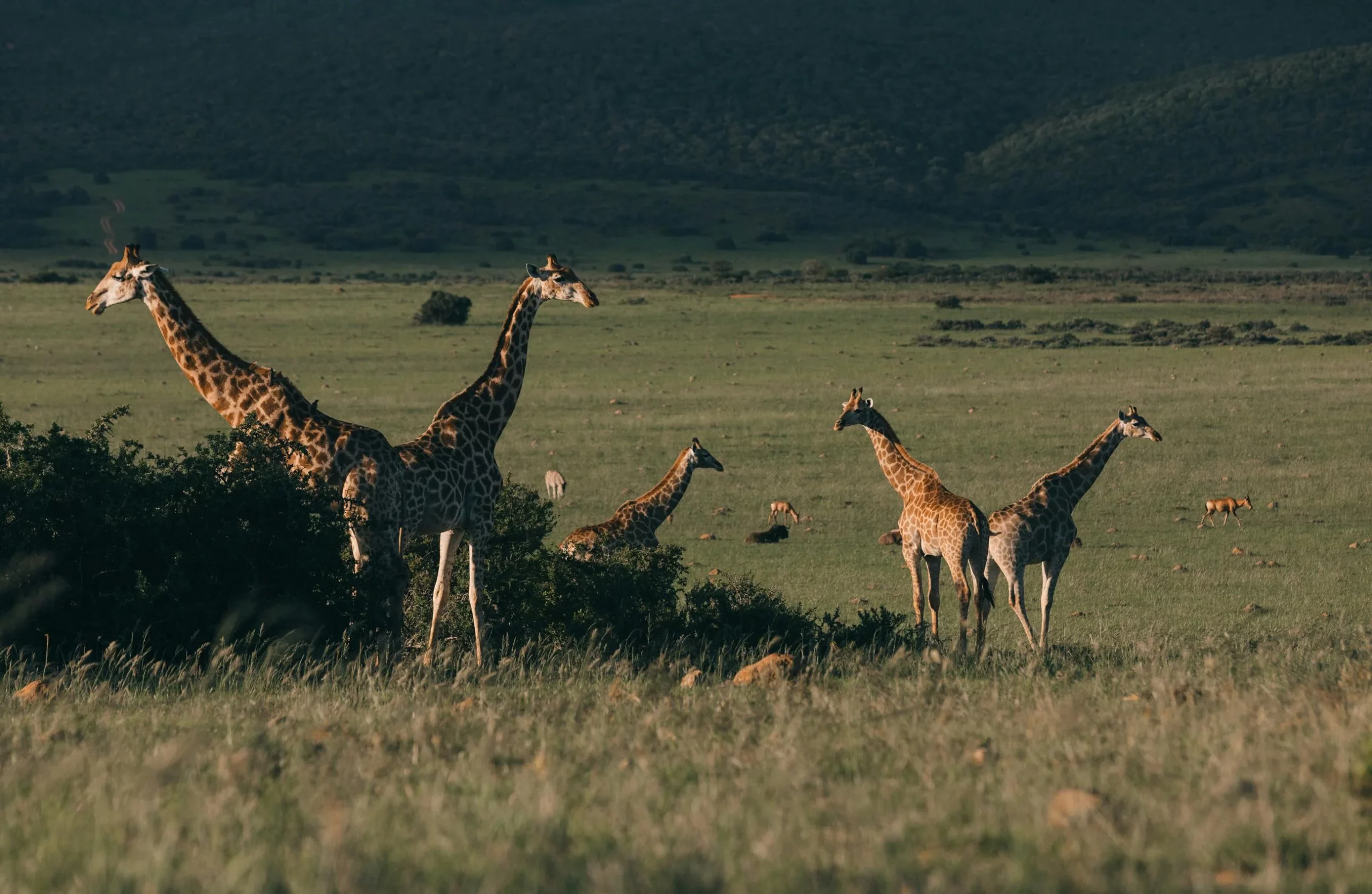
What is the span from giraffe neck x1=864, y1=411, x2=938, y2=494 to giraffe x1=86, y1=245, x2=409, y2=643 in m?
4.77

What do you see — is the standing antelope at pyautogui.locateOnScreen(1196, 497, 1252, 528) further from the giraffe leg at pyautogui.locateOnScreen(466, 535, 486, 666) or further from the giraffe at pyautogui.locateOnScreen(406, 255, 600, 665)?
the giraffe leg at pyautogui.locateOnScreen(466, 535, 486, 666)

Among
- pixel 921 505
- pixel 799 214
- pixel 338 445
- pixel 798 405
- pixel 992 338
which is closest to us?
pixel 338 445

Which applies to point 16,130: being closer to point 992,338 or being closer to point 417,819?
point 992,338

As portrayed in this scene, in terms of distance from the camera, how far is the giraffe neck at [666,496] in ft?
53.6

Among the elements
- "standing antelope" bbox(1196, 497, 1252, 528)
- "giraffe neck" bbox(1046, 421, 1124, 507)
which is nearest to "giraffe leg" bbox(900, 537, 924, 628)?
"giraffe neck" bbox(1046, 421, 1124, 507)

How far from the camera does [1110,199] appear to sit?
135 metres

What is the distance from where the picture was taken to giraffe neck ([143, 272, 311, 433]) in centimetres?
1149

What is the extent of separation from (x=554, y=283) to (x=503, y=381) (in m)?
0.78

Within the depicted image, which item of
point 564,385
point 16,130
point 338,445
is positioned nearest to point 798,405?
point 564,385

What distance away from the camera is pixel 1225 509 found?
19969mm

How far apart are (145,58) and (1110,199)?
9253cm

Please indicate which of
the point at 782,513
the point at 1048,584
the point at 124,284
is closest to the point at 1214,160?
the point at 782,513

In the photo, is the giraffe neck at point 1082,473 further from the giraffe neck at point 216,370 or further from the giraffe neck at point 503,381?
the giraffe neck at point 216,370

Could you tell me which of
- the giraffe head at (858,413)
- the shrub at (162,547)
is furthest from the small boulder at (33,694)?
the giraffe head at (858,413)
